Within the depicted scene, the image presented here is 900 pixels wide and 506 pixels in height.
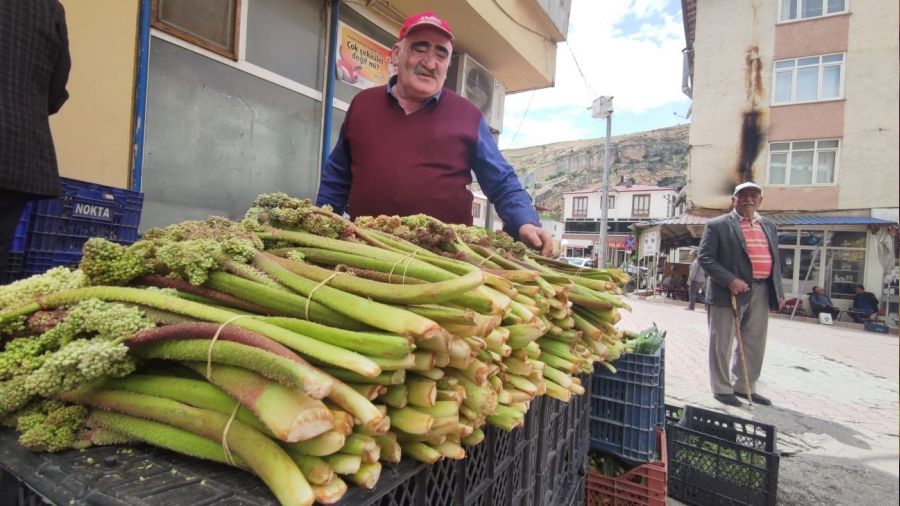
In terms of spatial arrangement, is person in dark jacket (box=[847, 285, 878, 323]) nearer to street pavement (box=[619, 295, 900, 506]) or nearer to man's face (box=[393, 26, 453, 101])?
street pavement (box=[619, 295, 900, 506])

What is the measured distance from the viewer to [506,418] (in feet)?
4.22

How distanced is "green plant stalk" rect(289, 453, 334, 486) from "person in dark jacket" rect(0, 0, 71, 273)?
6.04 feet

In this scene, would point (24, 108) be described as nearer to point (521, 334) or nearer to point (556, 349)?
point (521, 334)

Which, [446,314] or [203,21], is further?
[203,21]

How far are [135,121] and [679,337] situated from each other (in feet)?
33.7

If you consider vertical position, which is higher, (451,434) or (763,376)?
(451,434)

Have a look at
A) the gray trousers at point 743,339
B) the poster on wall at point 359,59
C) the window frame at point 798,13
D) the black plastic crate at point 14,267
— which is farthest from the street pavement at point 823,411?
the window frame at point 798,13

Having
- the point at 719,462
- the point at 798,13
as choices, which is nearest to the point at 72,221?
the point at 719,462

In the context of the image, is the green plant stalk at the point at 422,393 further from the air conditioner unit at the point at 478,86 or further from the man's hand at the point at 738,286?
the air conditioner unit at the point at 478,86

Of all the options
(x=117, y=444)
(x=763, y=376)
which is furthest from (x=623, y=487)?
(x=763, y=376)

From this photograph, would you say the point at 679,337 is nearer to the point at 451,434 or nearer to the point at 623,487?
the point at 623,487

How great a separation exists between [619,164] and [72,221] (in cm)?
10075

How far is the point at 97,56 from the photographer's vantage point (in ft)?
10.6

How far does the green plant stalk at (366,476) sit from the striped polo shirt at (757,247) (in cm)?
561
